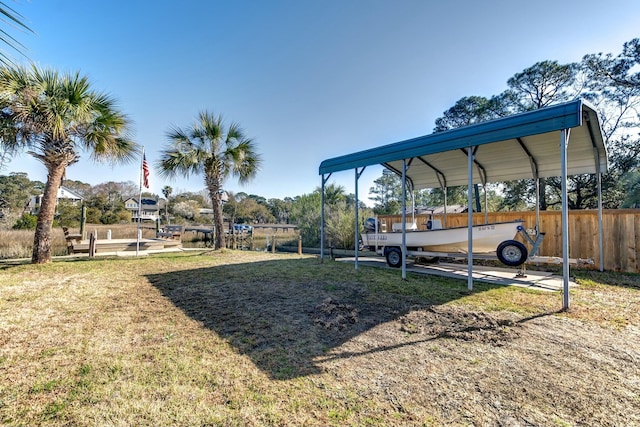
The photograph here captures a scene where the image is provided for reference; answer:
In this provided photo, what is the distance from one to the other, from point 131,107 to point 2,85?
105 inches

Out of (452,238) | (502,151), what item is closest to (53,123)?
(452,238)

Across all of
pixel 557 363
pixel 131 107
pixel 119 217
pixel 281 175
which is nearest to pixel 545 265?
pixel 557 363

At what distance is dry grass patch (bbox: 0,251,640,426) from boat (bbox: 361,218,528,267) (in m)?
1.06

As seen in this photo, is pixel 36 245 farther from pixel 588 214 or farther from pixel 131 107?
pixel 588 214

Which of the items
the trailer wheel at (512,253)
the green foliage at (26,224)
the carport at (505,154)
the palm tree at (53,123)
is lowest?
the trailer wheel at (512,253)

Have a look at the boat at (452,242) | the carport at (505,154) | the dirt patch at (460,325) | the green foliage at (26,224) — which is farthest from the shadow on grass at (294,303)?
the green foliage at (26,224)

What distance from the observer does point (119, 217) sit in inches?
1395

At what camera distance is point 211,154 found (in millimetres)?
11484

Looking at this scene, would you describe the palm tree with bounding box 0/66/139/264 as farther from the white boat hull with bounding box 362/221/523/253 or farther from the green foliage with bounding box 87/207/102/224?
the green foliage with bounding box 87/207/102/224

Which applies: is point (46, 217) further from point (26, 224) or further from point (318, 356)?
point (26, 224)

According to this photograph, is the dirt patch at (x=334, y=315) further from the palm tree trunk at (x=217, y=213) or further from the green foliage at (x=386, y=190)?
the green foliage at (x=386, y=190)

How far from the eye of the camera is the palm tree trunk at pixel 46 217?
734 centimetres

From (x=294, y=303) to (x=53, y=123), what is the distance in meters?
7.44

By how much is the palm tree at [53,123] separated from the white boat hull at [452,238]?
8.09 m
